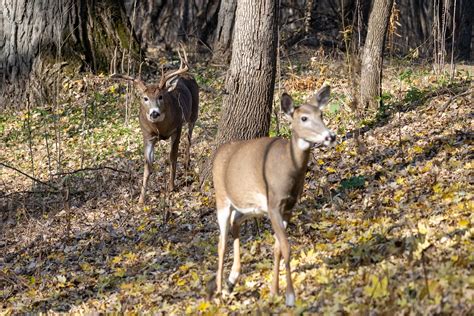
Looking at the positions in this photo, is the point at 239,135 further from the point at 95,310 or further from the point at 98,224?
the point at 95,310

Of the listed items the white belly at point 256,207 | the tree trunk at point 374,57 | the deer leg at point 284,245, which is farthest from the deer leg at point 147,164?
the deer leg at point 284,245

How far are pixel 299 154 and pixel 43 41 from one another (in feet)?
36.3

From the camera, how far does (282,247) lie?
20.9ft

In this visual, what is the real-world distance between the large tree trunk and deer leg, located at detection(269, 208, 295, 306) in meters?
10.6

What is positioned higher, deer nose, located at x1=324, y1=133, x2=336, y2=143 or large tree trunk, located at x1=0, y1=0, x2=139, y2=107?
deer nose, located at x1=324, y1=133, x2=336, y2=143

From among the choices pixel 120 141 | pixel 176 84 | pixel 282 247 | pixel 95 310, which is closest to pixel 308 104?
pixel 282 247

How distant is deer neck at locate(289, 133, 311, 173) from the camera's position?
251 inches

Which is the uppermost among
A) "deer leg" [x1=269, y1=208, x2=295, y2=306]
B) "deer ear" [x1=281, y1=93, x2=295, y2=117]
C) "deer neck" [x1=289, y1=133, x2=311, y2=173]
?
"deer ear" [x1=281, y1=93, x2=295, y2=117]

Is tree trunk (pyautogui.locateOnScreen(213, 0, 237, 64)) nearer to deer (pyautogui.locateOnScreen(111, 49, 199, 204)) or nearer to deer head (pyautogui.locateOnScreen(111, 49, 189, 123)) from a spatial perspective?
deer (pyautogui.locateOnScreen(111, 49, 199, 204))

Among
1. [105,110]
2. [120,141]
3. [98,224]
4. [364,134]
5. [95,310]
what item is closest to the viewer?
[95,310]

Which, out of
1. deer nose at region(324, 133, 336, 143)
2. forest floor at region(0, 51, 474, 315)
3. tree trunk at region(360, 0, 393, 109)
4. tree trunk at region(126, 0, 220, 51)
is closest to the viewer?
deer nose at region(324, 133, 336, 143)

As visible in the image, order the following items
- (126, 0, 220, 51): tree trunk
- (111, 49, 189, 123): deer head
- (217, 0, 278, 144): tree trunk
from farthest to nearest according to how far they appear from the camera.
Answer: (126, 0, 220, 51): tree trunk → (111, 49, 189, 123): deer head → (217, 0, 278, 144): tree trunk

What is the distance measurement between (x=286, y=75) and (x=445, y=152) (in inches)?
260

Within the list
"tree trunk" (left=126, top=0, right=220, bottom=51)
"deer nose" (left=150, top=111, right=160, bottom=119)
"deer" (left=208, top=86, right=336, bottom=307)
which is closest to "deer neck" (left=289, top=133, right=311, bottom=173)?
"deer" (left=208, top=86, right=336, bottom=307)
